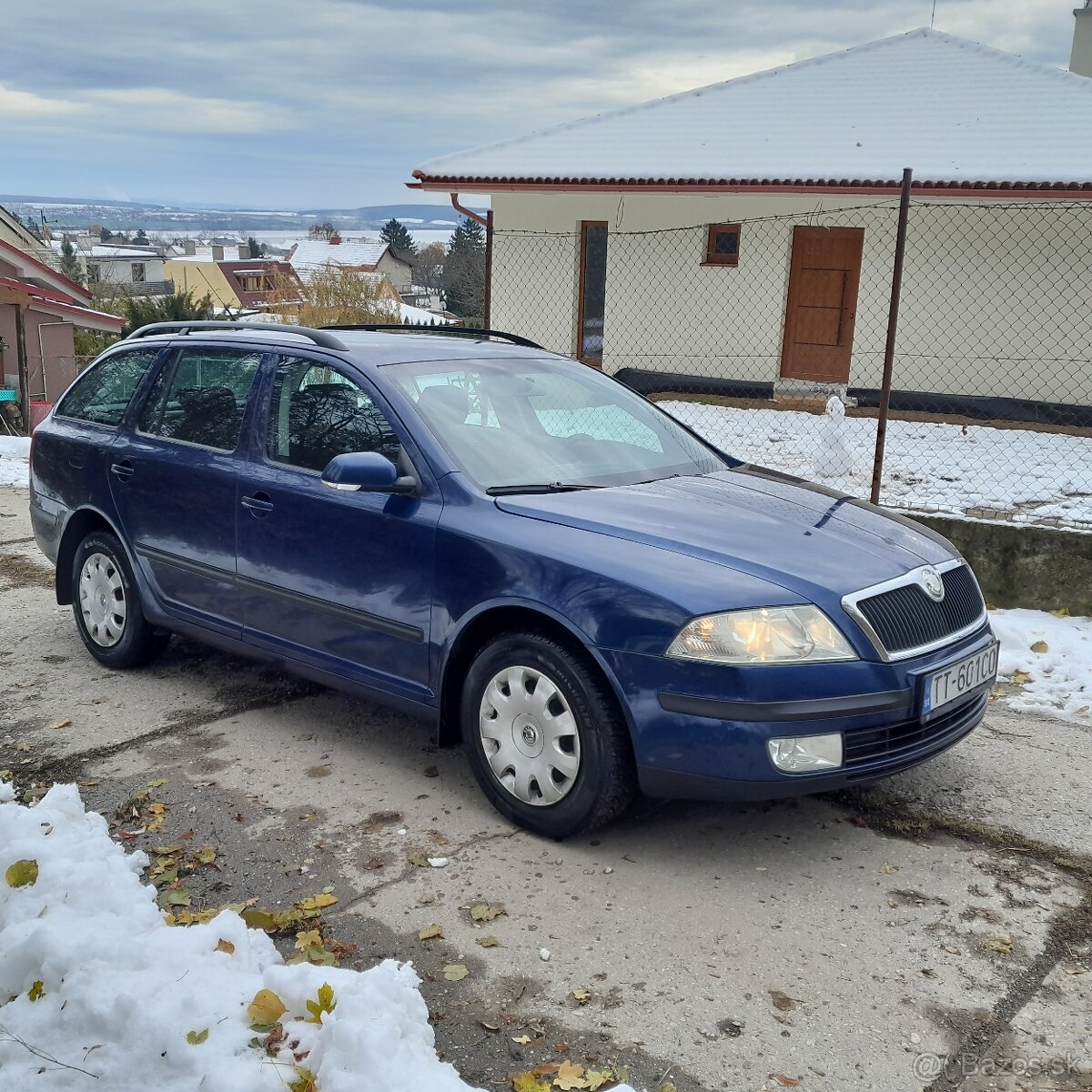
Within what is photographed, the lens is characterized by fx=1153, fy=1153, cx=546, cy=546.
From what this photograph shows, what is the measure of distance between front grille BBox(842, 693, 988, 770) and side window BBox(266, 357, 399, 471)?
1.95 m

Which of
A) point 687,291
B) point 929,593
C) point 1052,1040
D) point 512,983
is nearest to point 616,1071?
point 512,983

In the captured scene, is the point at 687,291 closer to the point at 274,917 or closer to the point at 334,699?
the point at 334,699

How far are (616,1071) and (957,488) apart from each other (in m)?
7.47

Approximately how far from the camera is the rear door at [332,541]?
4.23m

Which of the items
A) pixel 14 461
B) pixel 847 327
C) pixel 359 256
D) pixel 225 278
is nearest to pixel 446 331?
pixel 14 461

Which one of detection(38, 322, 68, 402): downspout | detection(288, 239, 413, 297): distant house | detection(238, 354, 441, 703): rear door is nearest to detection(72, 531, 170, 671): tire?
detection(238, 354, 441, 703): rear door

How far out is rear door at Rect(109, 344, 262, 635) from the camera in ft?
16.3

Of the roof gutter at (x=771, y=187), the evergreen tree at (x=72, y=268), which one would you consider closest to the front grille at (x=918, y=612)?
the roof gutter at (x=771, y=187)

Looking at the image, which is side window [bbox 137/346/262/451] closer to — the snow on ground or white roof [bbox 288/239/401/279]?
the snow on ground

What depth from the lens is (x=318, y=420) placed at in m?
4.71

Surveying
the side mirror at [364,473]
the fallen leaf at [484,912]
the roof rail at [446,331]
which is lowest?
the fallen leaf at [484,912]

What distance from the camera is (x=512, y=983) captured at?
3127 millimetres

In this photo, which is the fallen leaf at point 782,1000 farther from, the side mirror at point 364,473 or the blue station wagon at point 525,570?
the side mirror at point 364,473

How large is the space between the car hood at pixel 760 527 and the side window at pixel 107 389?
97.6 inches
